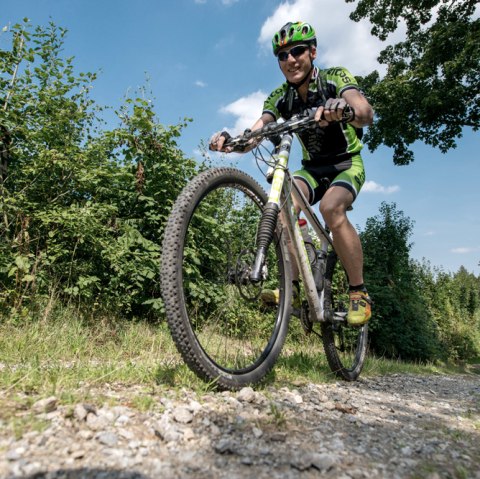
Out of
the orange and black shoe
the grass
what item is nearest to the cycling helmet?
the orange and black shoe

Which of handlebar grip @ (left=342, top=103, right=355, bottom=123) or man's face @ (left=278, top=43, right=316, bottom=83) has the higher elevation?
man's face @ (left=278, top=43, right=316, bottom=83)

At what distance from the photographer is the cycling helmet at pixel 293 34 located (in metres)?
3.31

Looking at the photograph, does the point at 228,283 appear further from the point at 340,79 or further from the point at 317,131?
the point at 340,79

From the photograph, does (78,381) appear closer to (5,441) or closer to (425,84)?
(5,441)

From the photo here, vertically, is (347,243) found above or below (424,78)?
below

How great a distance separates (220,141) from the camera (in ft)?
9.95

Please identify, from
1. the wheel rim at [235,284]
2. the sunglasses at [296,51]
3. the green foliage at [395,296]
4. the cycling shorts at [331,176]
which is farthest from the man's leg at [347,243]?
the green foliage at [395,296]

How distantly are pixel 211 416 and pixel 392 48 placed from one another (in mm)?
16650

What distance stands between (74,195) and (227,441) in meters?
5.46

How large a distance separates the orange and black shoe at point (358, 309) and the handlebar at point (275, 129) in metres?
1.58

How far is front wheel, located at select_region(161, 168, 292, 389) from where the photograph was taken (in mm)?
2170

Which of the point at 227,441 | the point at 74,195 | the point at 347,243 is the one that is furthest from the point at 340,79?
the point at 74,195

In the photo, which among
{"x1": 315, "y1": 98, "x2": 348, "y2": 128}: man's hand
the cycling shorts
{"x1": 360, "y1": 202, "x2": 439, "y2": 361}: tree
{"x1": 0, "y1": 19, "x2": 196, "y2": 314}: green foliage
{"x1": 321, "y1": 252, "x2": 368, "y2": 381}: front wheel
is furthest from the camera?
{"x1": 360, "y1": 202, "x2": 439, "y2": 361}: tree

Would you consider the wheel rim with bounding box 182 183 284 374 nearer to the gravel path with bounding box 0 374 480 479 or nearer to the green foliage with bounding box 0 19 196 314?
the gravel path with bounding box 0 374 480 479
